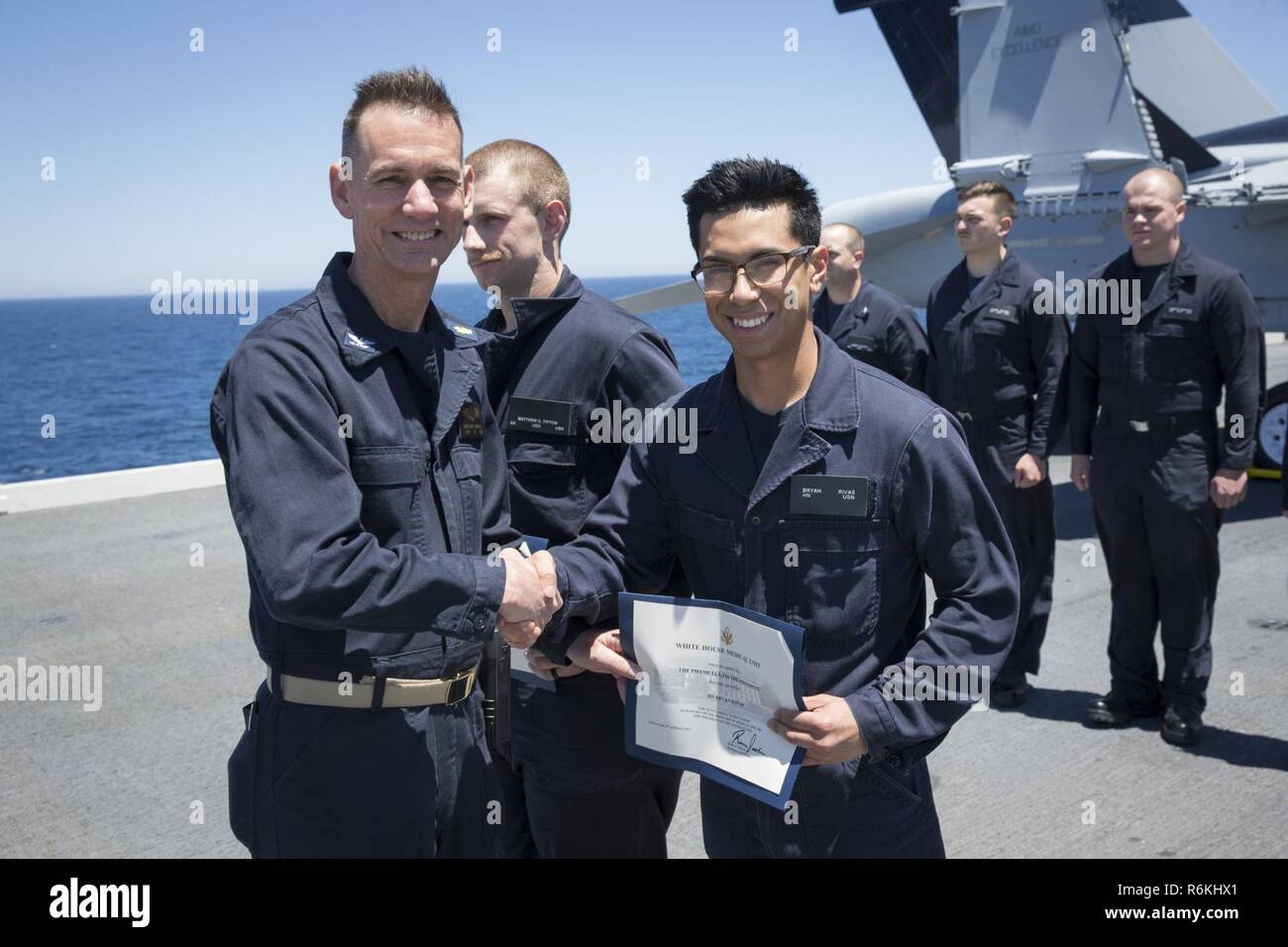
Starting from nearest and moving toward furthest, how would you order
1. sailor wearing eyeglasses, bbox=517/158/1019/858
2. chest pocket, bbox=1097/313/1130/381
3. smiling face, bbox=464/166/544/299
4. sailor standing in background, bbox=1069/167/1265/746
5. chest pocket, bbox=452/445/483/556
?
sailor wearing eyeglasses, bbox=517/158/1019/858, chest pocket, bbox=452/445/483/556, smiling face, bbox=464/166/544/299, sailor standing in background, bbox=1069/167/1265/746, chest pocket, bbox=1097/313/1130/381

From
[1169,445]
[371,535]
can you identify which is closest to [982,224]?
[1169,445]

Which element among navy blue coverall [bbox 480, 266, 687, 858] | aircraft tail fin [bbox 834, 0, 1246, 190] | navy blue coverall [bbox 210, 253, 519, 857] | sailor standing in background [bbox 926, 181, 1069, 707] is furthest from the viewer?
aircraft tail fin [bbox 834, 0, 1246, 190]

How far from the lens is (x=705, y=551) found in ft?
7.16

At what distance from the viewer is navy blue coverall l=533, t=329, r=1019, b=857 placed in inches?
78.4

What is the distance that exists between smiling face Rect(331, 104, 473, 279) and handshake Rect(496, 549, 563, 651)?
619mm

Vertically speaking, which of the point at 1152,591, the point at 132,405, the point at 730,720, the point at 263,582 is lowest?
the point at 132,405

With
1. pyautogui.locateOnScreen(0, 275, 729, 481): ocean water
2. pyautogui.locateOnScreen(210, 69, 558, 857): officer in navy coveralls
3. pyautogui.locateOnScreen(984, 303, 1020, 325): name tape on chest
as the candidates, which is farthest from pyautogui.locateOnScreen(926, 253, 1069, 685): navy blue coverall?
pyautogui.locateOnScreen(210, 69, 558, 857): officer in navy coveralls

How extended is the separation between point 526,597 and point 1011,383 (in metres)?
3.90

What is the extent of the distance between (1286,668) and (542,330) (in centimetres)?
432

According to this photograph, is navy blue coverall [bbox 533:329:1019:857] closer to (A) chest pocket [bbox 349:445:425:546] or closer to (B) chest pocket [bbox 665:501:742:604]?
(B) chest pocket [bbox 665:501:742:604]

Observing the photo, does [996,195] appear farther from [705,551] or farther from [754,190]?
[705,551]
